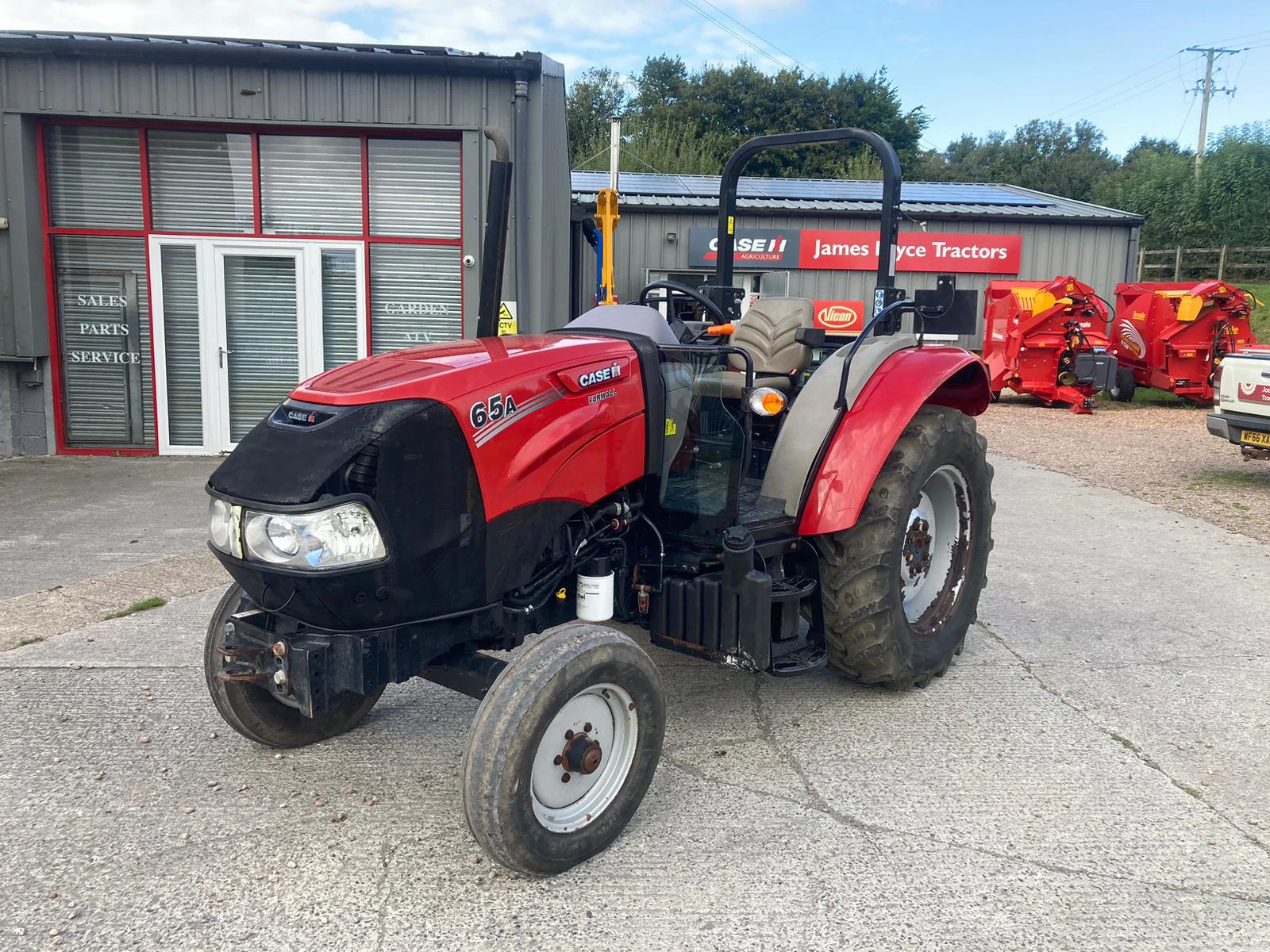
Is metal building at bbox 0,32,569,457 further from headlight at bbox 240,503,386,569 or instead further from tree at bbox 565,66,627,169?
tree at bbox 565,66,627,169

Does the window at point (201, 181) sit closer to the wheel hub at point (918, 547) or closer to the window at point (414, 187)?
the window at point (414, 187)

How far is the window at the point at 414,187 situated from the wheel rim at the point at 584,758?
8.01m

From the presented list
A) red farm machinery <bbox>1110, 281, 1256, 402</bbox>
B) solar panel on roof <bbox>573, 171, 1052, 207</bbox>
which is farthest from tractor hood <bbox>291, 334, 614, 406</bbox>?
solar panel on roof <bbox>573, 171, 1052, 207</bbox>

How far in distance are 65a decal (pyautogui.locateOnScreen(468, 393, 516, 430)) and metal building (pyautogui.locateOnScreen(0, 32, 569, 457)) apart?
6.75 m

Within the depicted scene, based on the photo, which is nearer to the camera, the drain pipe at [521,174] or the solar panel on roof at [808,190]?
the drain pipe at [521,174]

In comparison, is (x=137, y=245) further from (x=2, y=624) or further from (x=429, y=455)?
(x=429, y=455)

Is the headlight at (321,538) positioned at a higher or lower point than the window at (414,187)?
lower

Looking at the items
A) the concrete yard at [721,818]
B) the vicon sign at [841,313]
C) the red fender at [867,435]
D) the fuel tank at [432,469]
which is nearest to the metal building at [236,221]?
the concrete yard at [721,818]

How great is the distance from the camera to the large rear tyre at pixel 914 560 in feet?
12.4

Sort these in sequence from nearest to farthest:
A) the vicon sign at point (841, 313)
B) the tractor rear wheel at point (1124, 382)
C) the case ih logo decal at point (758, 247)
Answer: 1. the tractor rear wheel at point (1124, 382)
2. the case ih logo decal at point (758, 247)
3. the vicon sign at point (841, 313)

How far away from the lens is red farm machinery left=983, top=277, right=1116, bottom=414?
14.9m

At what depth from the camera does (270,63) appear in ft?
30.6

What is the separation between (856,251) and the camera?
1758cm

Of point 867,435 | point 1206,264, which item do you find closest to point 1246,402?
point 867,435
